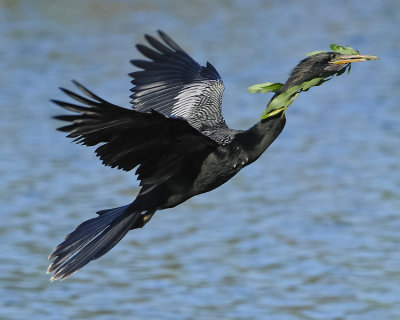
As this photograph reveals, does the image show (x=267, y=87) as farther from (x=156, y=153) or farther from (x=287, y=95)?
(x=156, y=153)

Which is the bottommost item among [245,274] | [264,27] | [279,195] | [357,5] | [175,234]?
[245,274]

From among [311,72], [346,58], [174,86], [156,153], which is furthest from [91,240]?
[174,86]

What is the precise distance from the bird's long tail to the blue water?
1643mm

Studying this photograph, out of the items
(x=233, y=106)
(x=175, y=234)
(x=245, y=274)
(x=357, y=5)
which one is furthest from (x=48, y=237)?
(x=357, y=5)

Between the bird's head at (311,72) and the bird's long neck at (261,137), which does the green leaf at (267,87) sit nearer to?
the bird's head at (311,72)

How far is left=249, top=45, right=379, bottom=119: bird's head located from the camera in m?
5.31

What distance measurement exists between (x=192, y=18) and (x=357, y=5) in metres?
2.88

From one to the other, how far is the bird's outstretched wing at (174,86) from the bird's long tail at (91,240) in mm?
1117

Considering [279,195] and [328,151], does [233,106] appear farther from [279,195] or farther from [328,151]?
[279,195]

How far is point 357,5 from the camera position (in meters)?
16.9

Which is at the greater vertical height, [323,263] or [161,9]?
[161,9]

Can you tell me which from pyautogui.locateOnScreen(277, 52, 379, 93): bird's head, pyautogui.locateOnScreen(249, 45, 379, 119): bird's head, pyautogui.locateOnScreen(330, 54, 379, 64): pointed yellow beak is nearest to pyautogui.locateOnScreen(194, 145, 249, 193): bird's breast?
pyautogui.locateOnScreen(249, 45, 379, 119): bird's head

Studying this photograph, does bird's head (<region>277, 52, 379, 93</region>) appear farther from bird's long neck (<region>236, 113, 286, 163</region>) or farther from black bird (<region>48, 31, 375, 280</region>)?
bird's long neck (<region>236, 113, 286, 163</region>)

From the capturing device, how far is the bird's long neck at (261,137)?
5.45 meters
